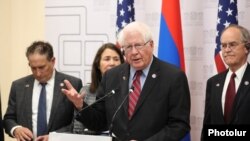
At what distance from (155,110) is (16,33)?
302cm

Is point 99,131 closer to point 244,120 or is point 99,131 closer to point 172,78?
point 172,78

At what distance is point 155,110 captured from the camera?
2.40 metres

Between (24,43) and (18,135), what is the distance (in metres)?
2.09

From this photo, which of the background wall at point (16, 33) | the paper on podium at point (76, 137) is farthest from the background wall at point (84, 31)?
the paper on podium at point (76, 137)

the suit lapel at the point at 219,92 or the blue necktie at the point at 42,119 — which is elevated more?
the suit lapel at the point at 219,92

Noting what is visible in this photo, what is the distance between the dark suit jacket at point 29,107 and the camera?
3152mm

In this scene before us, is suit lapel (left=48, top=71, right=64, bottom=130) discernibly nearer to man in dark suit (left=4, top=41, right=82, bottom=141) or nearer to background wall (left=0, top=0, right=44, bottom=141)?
man in dark suit (left=4, top=41, right=82, bottom=141)

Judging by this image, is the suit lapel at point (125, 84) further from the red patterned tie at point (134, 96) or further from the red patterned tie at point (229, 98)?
the red patterned tie at point (229, 98)

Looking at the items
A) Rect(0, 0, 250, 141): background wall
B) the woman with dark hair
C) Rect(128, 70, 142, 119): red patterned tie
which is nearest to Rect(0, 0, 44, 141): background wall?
Rect(0, 0, 250, 141): background wall

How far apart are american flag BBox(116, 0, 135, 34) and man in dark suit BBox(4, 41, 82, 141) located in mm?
959

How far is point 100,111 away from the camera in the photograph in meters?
2.55

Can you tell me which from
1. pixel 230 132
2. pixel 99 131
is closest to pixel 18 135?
pixel 99 131

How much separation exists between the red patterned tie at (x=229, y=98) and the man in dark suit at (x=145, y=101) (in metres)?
0.59

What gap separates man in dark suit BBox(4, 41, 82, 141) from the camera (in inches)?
124
